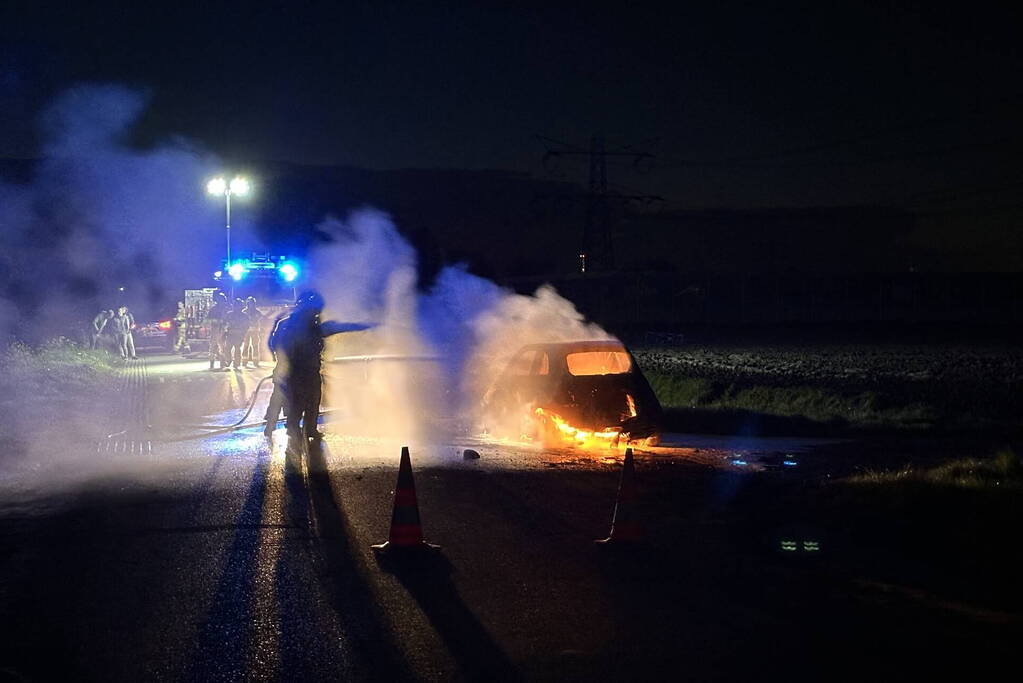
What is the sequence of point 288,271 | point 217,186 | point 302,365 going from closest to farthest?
point 302,365, point 288,271, point 217,186

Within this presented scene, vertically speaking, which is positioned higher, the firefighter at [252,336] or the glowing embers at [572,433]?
the firefighter at [252,336]

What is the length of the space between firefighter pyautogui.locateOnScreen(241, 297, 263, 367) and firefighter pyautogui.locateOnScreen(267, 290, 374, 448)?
620 inches

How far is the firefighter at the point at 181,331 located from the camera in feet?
132

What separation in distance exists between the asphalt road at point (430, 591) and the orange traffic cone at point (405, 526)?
17cm

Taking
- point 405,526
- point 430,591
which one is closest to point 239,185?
point 405,526

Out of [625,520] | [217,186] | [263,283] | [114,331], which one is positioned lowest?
[625,520]

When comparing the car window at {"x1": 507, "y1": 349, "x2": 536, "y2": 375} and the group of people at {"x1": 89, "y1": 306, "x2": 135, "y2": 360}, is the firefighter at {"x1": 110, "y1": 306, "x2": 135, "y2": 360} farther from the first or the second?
the car window at {"x1": 507, "y1": 349, "x2": 536, "y2": 375}

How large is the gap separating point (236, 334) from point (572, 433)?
17396 millimetres

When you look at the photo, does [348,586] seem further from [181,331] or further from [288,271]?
[181,331]

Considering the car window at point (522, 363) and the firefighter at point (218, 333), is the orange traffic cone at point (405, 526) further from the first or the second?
the firefighter at point (218, 333)

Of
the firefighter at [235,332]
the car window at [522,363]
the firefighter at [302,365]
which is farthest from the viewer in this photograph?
the firefighter at [235,332]

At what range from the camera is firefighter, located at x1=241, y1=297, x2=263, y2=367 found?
3073cm

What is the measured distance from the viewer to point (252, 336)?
31297 mm

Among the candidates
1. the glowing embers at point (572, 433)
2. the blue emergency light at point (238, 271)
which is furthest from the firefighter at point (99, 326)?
the glowing embers at point (572, 433)
